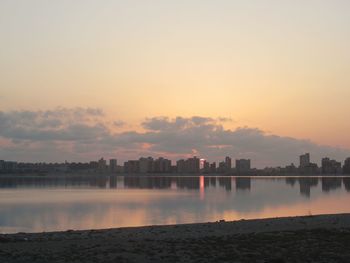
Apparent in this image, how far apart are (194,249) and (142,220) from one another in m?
21.0

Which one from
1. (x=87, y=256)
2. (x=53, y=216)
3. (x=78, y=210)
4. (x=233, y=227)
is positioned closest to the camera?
(x=87, y=256)

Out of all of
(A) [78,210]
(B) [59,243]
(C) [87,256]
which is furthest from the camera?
(A) [78,210]

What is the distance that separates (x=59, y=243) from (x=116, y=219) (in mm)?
19507

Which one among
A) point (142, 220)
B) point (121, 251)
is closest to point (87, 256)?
point (121, 251)

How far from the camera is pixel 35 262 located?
41.4 feet

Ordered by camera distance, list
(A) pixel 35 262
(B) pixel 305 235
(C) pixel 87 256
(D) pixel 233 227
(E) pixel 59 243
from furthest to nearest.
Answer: (D) pixel 233 227, (B) pixel 305 235, (E) pixel 59 243, (C) pixel 87 256, (A) pixel 35 262

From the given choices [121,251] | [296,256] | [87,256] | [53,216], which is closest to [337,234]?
[296,256]

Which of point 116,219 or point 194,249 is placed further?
point 116,219

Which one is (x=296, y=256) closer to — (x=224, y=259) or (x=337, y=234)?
(x=224, y=259)

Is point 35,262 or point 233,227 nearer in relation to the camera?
point 35,262

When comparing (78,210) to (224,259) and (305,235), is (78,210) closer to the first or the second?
(305,235)

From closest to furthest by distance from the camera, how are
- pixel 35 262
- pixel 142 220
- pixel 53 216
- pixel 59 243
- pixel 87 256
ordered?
pixel 35 262 < pixel 87 256 < pixel 59 243 < pixel 142 220 < pixel 53 216

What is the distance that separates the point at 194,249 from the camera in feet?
48.3

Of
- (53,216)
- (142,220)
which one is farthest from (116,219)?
(53,216)
